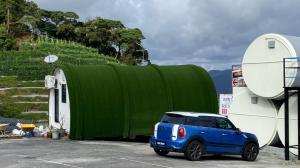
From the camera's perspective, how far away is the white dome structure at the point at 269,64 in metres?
21.4

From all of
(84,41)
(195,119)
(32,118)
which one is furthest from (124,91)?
(84,41)

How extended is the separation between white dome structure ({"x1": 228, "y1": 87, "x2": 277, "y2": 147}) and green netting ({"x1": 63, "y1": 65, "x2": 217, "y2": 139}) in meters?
3.75

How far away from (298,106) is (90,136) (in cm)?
1029

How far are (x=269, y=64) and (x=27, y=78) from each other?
34.8 metres

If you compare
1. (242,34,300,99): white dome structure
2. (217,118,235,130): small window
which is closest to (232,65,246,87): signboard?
(242,34,300,99): white dome structure

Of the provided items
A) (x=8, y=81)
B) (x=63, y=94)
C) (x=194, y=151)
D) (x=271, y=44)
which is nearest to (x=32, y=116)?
(x=8, y=81)

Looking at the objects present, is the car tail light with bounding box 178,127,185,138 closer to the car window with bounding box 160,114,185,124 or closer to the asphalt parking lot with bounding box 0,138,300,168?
the car window with bounding box 160,114,185,124

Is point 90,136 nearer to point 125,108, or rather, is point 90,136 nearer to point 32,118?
point 125,108

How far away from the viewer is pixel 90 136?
25.8 meters

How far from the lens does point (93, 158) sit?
17797 millimetres

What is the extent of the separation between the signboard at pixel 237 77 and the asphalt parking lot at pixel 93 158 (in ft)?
12.4

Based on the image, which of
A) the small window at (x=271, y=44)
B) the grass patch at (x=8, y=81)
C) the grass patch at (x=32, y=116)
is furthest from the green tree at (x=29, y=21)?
the small window at (x=271, y=44)

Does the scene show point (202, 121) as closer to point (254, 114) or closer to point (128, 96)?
point (254, 114)

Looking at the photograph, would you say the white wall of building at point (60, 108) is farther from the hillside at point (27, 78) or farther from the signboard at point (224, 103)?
the signboard at point (224, 103)
